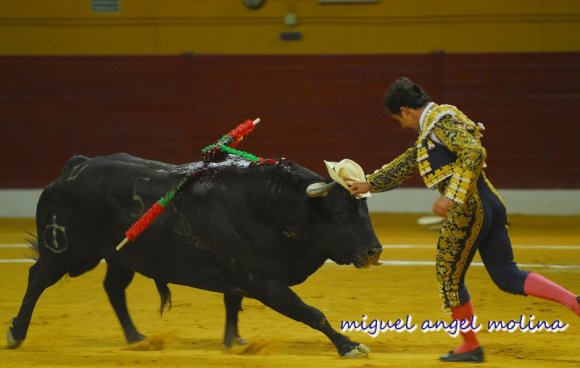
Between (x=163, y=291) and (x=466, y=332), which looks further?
(x=163, y=291)

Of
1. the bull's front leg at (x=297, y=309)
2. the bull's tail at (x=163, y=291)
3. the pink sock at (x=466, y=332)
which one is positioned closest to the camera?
the pink sock at (x=466, y=332)

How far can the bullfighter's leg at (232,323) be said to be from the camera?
5.26 meters

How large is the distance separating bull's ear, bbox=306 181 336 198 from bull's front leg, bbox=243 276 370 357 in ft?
1.47

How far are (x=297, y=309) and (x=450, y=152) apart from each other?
98cm

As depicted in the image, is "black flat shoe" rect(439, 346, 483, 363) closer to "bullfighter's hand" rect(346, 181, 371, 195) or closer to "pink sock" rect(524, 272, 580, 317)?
"pink sock" rect(524, 272, 580, 317)

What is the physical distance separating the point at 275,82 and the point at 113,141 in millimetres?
1882

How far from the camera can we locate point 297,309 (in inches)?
191

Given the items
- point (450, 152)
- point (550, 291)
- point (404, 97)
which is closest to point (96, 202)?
point (404, 97)

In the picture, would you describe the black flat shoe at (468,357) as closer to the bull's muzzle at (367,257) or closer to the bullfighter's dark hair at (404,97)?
the bull's muzzle at (367,257)

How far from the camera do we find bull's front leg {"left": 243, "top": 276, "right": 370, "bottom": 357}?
15.9ft

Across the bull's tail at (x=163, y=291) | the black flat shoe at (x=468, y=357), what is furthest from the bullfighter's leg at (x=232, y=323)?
the black flat shoe at (x=468, y=357)

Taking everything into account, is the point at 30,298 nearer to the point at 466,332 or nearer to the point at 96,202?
the point at 96,202

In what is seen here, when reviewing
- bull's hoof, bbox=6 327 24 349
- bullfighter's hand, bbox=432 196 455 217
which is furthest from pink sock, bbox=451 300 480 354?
bull's hoof, bbox=6 327 24 349

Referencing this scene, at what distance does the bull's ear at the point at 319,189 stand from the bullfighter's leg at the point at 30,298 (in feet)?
4.69
